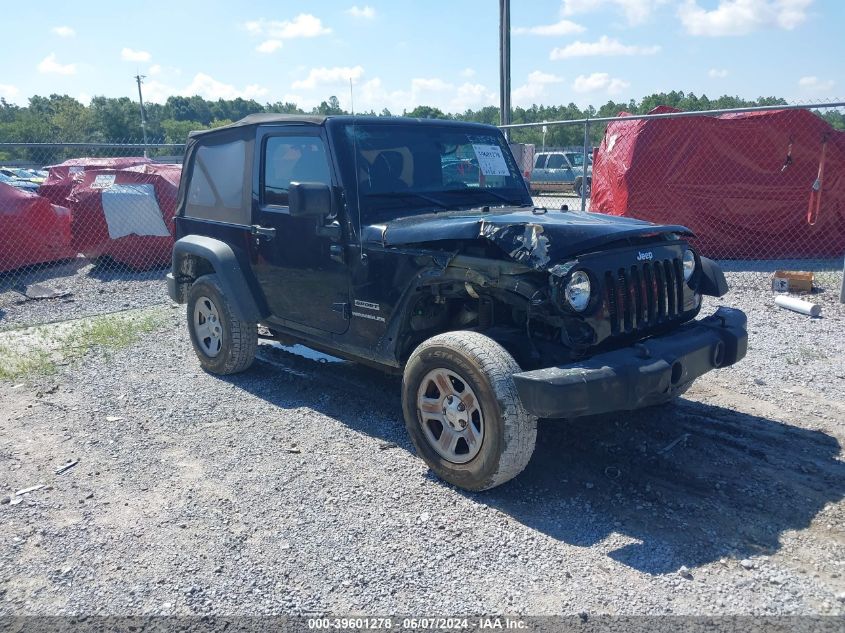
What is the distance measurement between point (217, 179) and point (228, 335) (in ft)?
4.32

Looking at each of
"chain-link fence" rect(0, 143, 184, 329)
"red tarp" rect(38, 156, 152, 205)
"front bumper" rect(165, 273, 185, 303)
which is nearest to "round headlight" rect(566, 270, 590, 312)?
"front bumper" rect(165, 273, 185, 303)

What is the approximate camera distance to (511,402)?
3.38 meters

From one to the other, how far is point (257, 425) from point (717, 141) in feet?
28.1

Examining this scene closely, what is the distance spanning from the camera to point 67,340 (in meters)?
7.27

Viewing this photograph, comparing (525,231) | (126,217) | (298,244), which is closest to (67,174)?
(126,217)

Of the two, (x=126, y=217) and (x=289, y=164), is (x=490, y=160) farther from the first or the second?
(x=126, y=217)

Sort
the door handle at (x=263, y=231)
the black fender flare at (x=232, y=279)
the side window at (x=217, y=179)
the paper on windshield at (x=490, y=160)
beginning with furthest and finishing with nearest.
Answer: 1. the side window at (x=217, y=179)
2. the black fender flare at (x=232, y=279)
3. the paper on windshield at (x=490, y=160)
4. the door handle at (x=263, y=231)

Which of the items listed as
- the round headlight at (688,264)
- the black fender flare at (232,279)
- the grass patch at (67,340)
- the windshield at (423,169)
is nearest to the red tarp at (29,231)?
the grass patch at (67,340)

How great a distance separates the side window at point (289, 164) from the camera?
15.2 feet

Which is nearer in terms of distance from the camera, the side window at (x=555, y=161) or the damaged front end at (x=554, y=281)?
the damaged front end at (x=554, y=281)

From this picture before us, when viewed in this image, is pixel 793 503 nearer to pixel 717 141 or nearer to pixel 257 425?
pixel 257 425

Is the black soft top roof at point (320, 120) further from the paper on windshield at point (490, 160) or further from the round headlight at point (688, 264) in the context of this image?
the round headlight at point (688, 264)

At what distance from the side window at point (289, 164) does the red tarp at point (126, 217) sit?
6.74 metres

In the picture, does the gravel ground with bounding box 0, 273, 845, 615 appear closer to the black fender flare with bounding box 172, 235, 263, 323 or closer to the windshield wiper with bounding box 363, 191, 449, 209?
the black fender flare with bounding box 172, 235, 263, 323
